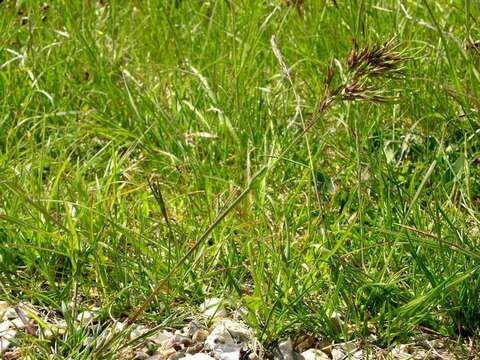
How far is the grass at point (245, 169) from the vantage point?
209cm

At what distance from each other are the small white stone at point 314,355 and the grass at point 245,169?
46mm

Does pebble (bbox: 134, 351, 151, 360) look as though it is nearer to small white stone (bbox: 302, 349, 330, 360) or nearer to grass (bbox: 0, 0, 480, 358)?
grass (bbox: 0, 0, 480, 358)

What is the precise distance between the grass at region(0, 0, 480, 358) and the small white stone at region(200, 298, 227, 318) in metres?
0.02

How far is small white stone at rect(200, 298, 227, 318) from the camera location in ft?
7.16

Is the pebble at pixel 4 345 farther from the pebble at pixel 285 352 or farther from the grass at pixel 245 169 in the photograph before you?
the pebble at pixel 285 352

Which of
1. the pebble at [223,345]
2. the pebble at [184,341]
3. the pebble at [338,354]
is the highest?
the pebble at [338,354]

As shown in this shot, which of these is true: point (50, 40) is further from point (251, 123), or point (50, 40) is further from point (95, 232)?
point (95, 232)

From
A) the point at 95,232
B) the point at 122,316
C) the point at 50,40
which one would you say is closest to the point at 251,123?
the point at 95,232

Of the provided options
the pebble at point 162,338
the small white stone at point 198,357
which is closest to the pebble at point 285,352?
the small white stone at point 198,357

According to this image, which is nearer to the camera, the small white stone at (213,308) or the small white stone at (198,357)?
the small white stone at (198,357)

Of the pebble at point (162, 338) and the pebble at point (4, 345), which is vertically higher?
the pebble at point (162, 338)

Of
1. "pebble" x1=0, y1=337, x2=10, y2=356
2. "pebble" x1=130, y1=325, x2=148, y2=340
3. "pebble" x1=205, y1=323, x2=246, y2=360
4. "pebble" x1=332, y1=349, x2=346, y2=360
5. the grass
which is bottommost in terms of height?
"pebble" x1=0, y1=337, x2=10, y2=356

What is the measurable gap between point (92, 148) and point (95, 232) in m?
0.69

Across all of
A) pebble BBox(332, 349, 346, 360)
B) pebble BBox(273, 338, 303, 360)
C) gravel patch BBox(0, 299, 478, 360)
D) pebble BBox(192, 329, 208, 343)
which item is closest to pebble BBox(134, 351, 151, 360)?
gravel patch BBox(0, 299, 478, 360)
